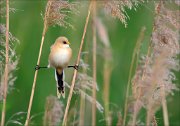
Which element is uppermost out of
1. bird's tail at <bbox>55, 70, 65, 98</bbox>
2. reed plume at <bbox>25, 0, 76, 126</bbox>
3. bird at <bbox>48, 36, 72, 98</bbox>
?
A: reed plume at <bbox>25, 0, 76, 126</bbox>

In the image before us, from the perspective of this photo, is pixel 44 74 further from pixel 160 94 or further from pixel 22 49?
pixel 160 94

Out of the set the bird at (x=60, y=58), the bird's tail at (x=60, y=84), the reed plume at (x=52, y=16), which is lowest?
the bird's tail at (x=60, y=84)

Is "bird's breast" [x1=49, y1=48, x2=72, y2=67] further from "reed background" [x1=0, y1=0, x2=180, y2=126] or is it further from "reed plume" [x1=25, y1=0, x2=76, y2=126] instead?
"reed background" [x1=0, y1=0, x2=180, y2=126]

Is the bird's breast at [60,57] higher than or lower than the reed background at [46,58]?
lower

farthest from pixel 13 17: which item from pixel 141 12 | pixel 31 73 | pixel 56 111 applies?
pixel 56 111

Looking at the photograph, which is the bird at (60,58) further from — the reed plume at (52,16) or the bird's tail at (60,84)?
the reed plume at (52,16)

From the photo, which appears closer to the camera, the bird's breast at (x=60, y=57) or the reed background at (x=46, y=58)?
the bird's breast at (x=60, y=57)

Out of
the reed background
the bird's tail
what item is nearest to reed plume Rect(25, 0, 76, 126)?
the bird's tail

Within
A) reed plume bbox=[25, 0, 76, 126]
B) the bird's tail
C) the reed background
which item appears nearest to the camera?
reed plume bbox=[25, 0, 76, 126]

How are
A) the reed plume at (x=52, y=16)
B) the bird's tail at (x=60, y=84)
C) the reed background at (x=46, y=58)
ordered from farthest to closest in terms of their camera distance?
the reed background at (x=46, y=58)
the bird's tail at (x=60, y=84)
the reed plume at (x=52, y=16)

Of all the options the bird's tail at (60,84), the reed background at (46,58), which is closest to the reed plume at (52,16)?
the bird's tail at (60,84)

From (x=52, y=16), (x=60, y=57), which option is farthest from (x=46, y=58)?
(x=52, y=16)

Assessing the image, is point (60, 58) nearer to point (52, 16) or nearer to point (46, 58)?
point (52, 16)

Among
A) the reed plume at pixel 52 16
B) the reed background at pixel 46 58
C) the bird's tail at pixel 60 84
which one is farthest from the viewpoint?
the reed background at pixel 46 58
